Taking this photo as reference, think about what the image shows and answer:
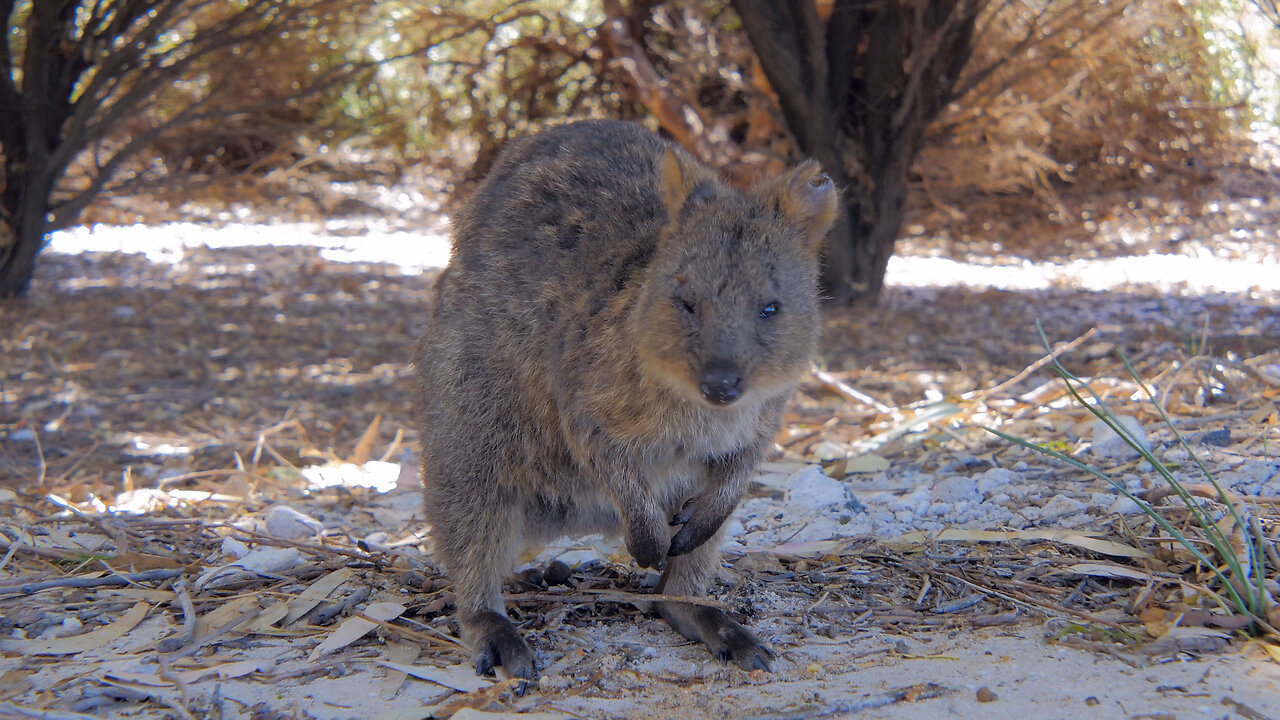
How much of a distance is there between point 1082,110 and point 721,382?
29.4 feet

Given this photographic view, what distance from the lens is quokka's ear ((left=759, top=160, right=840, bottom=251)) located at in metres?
3.05

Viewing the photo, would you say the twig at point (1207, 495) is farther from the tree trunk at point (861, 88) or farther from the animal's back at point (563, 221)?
the tree trunk at point (861, 88)

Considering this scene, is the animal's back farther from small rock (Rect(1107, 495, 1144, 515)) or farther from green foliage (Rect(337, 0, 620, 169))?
green foliage (Rect(337, 0, 620, 169))

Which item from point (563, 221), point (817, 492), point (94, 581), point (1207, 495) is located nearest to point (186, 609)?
point (94, 581)

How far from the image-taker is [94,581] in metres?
3.32

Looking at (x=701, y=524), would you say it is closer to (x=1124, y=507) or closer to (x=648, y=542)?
(x=648, y=542)

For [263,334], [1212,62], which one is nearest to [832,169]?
[263,334]

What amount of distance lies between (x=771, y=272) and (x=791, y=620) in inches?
40.0

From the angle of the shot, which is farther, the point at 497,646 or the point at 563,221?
the point at 563,221

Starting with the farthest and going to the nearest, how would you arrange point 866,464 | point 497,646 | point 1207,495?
1. point 866,464
2. point 1207,495
3. point 497,646

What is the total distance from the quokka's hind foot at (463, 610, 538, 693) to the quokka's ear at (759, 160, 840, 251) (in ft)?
4.49

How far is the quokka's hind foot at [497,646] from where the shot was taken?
9.36ft

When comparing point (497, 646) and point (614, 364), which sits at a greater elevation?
point (614, 364)

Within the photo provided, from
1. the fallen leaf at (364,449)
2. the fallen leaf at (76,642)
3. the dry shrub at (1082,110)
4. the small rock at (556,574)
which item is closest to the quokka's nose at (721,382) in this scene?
the small rock at (556,574)
